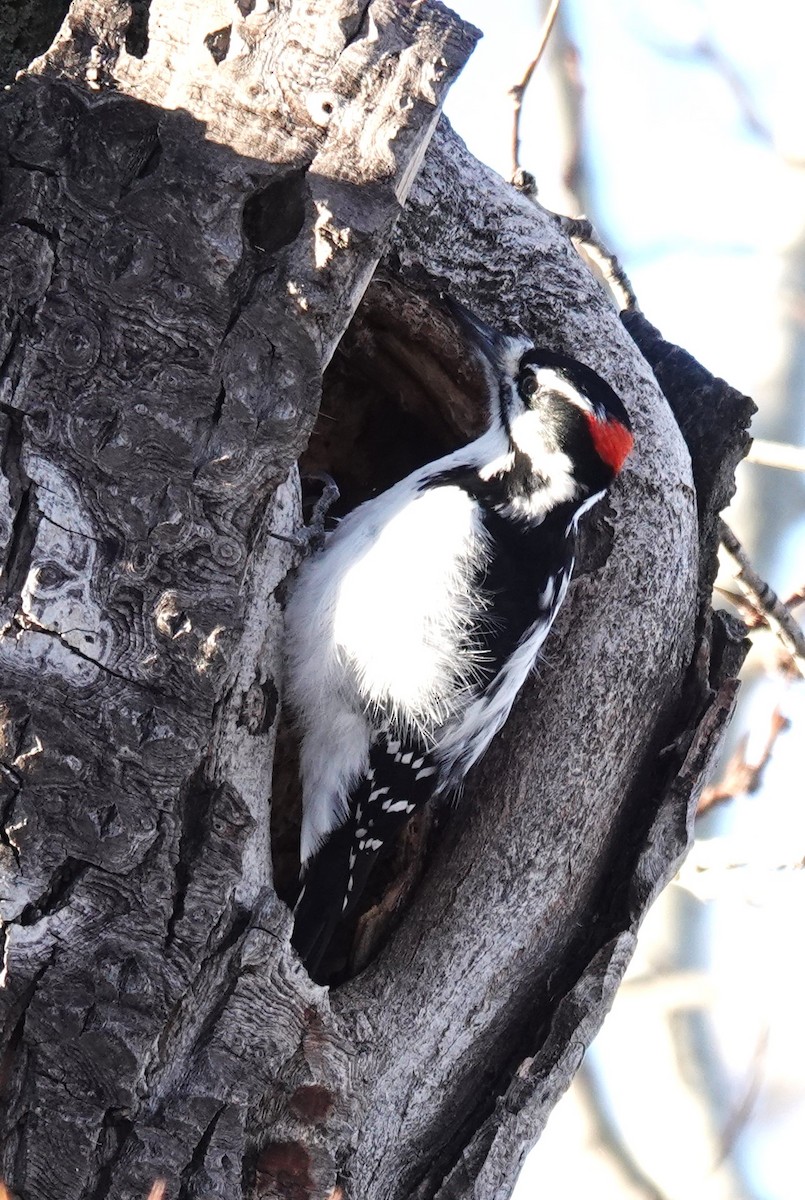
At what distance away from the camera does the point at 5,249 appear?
1.67 m

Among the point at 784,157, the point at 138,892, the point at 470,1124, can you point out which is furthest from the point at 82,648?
the point at 784,157

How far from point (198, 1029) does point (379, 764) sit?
0.72 metres

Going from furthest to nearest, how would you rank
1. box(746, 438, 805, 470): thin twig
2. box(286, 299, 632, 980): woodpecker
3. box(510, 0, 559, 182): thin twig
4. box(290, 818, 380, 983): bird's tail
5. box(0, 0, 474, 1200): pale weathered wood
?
box(746, 438, 805, 470): thin twig → box(510, 0, 559, 182): thin twig → box(286, 299, 632, 980): woodpecker → box(290, 818, 380, 983): bird's tail → box(0, 0, 474, 1200): pale weathered wood

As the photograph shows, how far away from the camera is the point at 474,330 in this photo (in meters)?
2.34

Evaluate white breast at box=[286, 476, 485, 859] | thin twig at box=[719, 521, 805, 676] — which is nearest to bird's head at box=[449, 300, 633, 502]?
white breast at box=[286, 476, 485, 859]

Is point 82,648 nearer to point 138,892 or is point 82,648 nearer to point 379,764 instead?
point 138,892

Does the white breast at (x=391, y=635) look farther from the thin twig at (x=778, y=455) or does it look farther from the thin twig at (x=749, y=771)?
the thin twig at (x=778, y=455)

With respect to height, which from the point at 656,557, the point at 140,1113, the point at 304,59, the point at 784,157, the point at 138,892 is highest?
the point at 784,157

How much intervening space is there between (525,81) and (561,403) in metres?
0.77

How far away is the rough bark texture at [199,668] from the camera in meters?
1.60

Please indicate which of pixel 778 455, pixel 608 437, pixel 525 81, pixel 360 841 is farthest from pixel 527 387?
pixel 778 455

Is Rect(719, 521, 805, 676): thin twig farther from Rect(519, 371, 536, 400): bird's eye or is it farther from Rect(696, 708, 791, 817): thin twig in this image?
Rect(519, 371, 536, 400): bird's eye

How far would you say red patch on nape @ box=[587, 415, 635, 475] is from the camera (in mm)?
2338

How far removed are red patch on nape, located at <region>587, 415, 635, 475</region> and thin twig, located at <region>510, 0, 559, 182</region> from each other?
714mm
